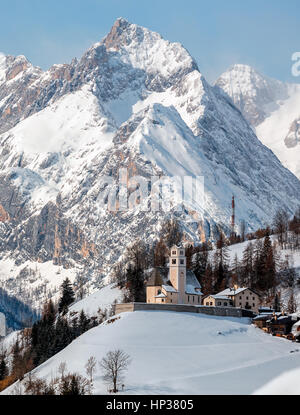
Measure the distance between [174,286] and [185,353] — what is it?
3183cm

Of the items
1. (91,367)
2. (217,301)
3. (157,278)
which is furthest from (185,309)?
(91,367)

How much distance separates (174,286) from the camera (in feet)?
445

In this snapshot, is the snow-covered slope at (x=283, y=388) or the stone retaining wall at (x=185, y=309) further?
the stone retaining wall at (x=185, y=309)

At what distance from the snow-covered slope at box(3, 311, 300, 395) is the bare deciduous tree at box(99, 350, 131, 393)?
0.99 meters

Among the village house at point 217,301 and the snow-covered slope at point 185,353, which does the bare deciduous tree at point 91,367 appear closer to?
the snow-covered slope at point 185,353

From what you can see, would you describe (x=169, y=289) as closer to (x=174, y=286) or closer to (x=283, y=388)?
(x=174, y=286)

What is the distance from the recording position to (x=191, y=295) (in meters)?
138

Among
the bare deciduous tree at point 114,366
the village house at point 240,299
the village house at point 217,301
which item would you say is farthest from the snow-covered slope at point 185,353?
the village house at point 240,299

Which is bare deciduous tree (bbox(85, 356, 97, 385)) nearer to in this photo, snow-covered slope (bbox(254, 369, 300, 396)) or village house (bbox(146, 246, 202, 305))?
snow-covered slope (bbox(254, 369, 300, 396))

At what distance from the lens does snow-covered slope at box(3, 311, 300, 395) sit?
300 ft

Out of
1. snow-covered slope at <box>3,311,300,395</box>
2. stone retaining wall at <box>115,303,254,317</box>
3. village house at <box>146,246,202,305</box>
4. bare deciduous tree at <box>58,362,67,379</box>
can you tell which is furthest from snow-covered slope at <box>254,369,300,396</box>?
village house at <box>146,246,202,305</box>

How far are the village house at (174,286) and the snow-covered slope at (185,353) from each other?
40.6ft

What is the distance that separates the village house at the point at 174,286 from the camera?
5276 inches
